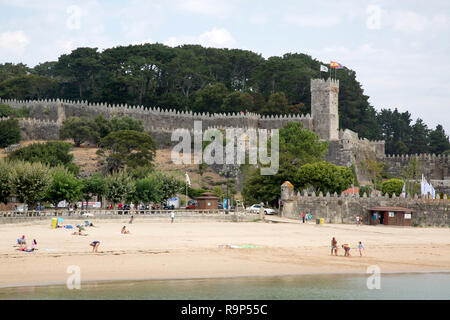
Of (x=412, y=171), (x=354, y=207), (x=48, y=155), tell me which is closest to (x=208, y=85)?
(x=412, y=171)

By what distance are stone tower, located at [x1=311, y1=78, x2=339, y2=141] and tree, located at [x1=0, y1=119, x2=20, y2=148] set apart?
38.2 metres

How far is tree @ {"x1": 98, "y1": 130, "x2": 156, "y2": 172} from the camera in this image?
7188 cm

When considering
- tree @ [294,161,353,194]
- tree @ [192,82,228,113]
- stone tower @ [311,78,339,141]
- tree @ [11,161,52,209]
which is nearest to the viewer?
tree @ [11,161,52,209]

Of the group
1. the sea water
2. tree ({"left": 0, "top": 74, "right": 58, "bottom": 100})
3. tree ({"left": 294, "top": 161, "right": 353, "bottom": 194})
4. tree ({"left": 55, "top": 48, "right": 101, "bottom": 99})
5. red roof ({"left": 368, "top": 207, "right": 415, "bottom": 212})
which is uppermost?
tree ({"left": 55, "top": 48, "right": 101, "bottom": 99})

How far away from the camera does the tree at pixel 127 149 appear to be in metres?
71.9

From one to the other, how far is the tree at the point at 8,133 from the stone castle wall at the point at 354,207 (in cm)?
3947

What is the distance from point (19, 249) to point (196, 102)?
223 feet

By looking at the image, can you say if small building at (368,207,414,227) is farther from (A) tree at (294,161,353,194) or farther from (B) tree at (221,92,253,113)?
(B) tree at (221,92,253,113)

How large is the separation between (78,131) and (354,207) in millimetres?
42060

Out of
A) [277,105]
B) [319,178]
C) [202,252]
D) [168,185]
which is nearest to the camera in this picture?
[202,252]

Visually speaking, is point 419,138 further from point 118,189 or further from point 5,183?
point 5,183

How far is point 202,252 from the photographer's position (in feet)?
112

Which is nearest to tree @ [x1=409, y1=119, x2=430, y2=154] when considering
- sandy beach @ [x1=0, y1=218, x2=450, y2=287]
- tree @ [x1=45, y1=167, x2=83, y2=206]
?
sandy beach @ [x1=0, y1=218, x2=450, y2=287]
